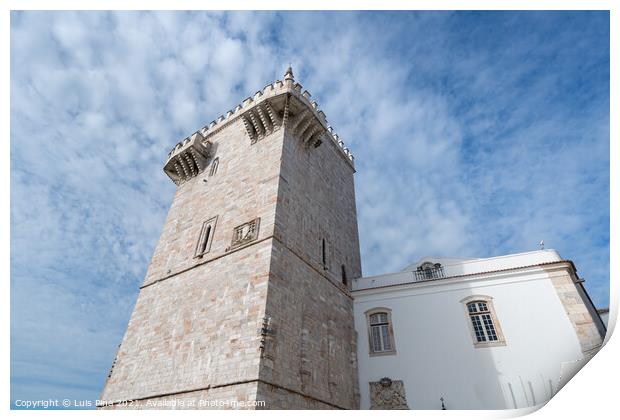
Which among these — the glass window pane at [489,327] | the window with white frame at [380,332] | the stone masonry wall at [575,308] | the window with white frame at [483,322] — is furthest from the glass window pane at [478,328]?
the window with white frame at [380,332]

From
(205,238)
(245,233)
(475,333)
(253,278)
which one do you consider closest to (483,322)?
(475,333)

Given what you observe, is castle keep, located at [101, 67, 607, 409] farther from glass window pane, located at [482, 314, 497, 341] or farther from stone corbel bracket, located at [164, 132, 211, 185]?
stone corbel bracket, located at [164, 132, 211, 185]

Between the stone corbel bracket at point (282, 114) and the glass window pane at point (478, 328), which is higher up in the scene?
the stone corbel bracket at point (282, 114)

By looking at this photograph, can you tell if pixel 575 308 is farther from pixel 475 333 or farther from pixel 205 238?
pixel 205 238

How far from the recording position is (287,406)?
8398 millimetres

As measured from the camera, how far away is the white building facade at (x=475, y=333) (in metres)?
9.70

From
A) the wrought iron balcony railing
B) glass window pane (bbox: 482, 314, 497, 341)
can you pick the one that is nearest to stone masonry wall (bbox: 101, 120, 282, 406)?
the wrought iron balcony railing

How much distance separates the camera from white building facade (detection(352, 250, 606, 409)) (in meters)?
9.70

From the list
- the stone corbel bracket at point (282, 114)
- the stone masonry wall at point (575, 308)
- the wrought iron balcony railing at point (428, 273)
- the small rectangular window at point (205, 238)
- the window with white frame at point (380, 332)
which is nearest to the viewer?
the stone masonry wall at point (575, 308)

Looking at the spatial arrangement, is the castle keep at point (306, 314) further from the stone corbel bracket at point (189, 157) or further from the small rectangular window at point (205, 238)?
the stone corbel bracket at point (189, 157)

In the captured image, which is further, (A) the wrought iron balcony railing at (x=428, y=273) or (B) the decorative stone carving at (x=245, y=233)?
(A) the wrought iron balcony railing at (x=428, y=273)

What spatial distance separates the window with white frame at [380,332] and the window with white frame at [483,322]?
107 inches

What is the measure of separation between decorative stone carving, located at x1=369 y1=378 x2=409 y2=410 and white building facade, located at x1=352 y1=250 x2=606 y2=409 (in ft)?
0.10
